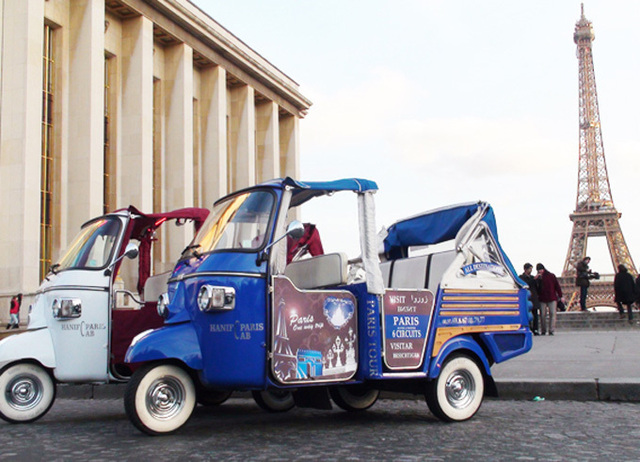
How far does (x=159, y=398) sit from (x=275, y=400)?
2074 millimetres

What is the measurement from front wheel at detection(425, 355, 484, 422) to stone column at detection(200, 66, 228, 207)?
1350 inches

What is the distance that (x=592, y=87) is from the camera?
7375 centimetres

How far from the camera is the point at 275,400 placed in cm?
755

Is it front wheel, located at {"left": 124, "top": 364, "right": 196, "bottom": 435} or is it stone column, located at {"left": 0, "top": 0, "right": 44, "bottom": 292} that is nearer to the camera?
front wheel, located at {"left": 124, "top": 364, "right": 196, "bottom": 435}

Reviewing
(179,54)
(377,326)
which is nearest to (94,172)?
(179,54)

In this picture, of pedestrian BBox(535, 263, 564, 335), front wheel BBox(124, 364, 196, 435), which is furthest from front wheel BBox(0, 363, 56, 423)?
pedestrian BBox(535, 263, 564, 335)

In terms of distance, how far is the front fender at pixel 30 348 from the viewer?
6.89 m

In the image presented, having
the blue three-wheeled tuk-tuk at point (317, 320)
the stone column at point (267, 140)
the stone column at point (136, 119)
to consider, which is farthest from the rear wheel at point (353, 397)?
the stone column at point (267, 140)

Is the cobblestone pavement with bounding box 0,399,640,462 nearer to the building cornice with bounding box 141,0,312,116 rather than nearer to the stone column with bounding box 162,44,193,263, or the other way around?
the stone column with bounding box 162,44,193,263

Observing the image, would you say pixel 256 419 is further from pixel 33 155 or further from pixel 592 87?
pixel 592 87

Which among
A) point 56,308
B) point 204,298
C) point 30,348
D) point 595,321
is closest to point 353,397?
point 204,298

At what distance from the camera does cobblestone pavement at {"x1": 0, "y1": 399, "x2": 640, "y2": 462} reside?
492 cm

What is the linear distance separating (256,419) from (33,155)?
22487 millimetres

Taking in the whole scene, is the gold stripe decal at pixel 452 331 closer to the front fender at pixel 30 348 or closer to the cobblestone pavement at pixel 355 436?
the cobblestone pavement at pixel 355 436
